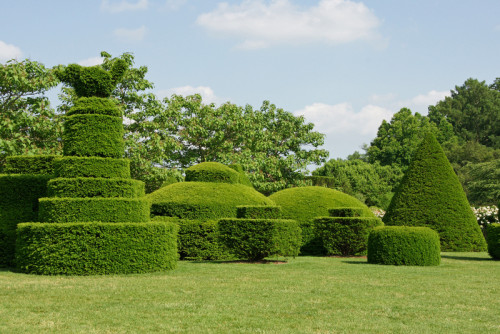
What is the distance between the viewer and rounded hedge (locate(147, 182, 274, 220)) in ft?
64.3

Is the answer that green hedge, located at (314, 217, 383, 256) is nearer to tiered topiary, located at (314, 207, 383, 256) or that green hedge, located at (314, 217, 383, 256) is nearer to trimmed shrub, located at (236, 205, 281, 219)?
tiered topiary, located at (314, 207, 383, 256)

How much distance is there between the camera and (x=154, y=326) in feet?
23.3

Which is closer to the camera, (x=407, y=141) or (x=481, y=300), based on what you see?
(x=481, y=300)

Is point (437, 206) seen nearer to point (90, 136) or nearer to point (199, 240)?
point (199, 240)

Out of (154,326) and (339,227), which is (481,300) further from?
(339,227)

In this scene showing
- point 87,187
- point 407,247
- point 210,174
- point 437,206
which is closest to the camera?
point 87,187

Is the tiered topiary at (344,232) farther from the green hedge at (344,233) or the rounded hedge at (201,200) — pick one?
the rounded hedge at (201,200)

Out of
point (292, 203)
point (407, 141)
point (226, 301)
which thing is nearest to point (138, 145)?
point (292, 203)

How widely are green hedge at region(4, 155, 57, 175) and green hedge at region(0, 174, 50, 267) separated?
60 cm

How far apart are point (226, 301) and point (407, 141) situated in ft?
183

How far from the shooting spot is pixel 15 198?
14.9 m

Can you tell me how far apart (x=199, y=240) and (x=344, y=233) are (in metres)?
5.78

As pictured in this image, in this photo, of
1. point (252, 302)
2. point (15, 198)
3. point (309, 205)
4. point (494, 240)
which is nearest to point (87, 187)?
point (15, 198)

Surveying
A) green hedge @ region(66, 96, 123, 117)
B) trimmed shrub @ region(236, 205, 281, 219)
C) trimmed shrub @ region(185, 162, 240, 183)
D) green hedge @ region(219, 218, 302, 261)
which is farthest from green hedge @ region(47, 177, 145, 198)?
trimmed shrub @ region(185, 162, 240, 183)
